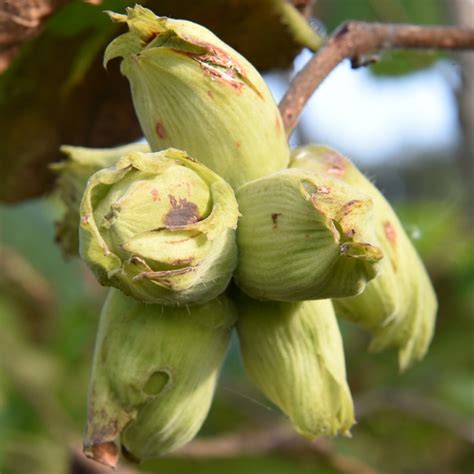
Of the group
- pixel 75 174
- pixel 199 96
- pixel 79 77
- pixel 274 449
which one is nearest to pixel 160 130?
pixel 199 96

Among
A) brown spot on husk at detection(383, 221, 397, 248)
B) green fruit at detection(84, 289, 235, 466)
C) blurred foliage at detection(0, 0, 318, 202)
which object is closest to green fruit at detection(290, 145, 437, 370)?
brown spot on husk at detection(383, 221, 397, 248)

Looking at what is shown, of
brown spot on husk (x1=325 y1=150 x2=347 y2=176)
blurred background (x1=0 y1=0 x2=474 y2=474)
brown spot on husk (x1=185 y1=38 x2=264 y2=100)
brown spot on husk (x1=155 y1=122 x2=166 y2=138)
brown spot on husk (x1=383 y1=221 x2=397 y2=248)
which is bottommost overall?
blurred background (x1=0 y1=0 x2=474 y2=474)

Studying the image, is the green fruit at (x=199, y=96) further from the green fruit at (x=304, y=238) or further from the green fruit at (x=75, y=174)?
the green fruit at (x=75, y=174)

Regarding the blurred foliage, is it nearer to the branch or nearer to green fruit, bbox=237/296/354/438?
the branch

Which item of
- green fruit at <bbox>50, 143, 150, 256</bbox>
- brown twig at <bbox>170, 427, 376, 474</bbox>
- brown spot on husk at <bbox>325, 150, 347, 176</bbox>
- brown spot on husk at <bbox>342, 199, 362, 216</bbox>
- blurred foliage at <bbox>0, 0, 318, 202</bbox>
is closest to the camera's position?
brown spot on husk at <bbox>342, 199, 362, 216</bbox>

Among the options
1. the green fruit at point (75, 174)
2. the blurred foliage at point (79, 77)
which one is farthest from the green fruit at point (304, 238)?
the blurred foliage at point (79, 77)

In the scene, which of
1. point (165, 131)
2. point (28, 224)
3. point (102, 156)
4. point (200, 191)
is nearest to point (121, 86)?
point (102, 156)

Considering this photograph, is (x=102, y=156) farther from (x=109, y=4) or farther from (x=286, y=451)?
(x=286, y=451)

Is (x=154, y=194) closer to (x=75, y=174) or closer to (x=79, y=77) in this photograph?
(x=75, y=174)
